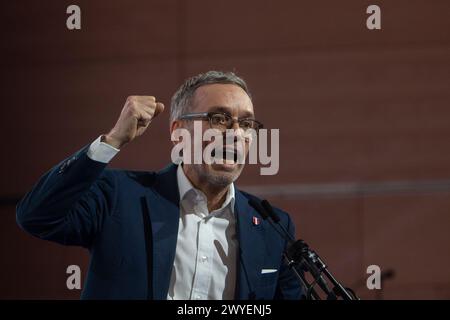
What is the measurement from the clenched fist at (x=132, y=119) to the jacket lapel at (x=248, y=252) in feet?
1.49

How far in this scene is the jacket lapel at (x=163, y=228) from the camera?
1603 mm

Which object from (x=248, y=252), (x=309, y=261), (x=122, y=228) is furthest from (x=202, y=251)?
(x=309, y=261)

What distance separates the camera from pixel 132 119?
1479 millimetres

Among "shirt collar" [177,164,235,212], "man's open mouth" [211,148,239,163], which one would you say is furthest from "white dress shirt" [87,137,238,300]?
"man's open mouth" [211,148,239,163]

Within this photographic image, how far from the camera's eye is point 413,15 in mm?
3213

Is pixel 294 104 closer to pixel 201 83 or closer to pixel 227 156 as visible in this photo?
pixel 201 83

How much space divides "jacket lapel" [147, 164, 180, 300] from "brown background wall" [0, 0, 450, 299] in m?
1.40

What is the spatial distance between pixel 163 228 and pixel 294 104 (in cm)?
173

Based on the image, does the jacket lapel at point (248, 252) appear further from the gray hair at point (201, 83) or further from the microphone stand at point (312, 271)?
the gray hair at point (201, 83)

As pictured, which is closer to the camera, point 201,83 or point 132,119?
point 132,119

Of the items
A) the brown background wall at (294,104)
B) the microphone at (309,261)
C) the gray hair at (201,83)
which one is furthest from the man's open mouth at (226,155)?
the brown background wall at (294,104)

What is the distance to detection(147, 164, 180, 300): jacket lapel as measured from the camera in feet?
5.26

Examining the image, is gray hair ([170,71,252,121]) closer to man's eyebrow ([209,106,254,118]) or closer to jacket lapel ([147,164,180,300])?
man's eyebrow ([209,106,254,118])
